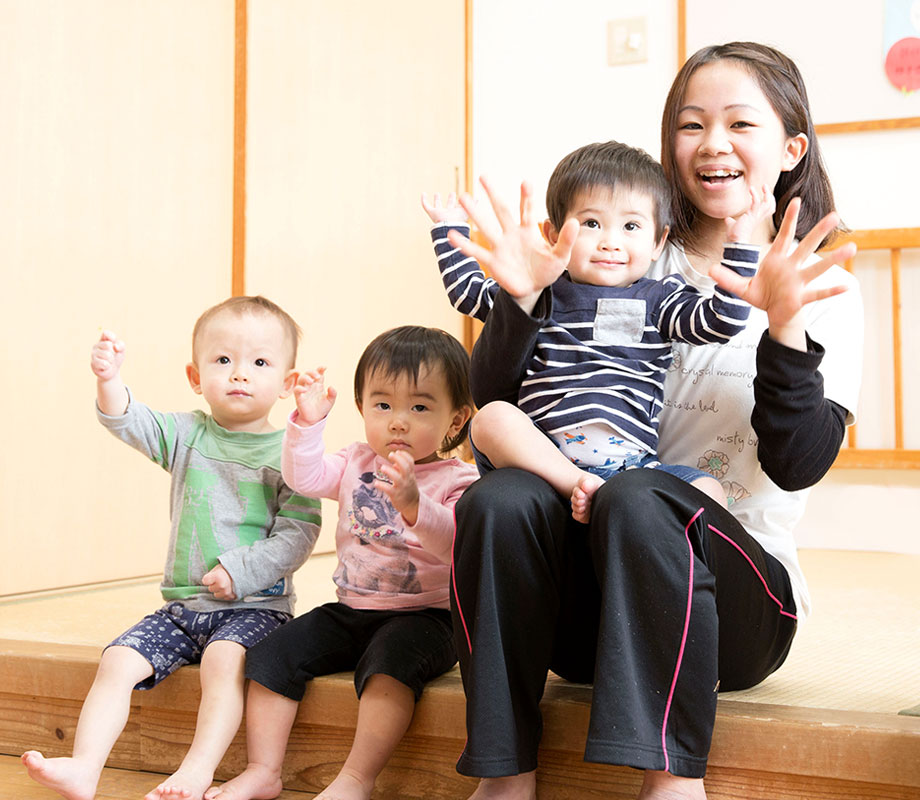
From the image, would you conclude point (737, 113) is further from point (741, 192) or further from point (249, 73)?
point (249, 73)

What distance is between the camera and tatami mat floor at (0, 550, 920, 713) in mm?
1042

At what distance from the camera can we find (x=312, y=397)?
3.63 ft

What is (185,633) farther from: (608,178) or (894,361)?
(894,361)

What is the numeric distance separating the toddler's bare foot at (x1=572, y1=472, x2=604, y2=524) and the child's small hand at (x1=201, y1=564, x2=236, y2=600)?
1.45 ft

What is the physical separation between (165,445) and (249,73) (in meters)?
1.06

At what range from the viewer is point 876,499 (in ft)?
8.29

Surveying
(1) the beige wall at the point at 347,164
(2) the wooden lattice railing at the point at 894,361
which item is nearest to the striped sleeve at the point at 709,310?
(1) the beige wall at the point at 347,164


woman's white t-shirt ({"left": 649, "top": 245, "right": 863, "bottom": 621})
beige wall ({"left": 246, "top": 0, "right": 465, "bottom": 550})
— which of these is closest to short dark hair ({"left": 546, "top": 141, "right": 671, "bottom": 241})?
woman's white t-shirt ({"left": 649, "top": 245, "right": 863, "bottom": 621})

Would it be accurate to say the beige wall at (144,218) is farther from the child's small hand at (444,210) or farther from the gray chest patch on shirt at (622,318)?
the gray chest patch on shirt at (622,318)

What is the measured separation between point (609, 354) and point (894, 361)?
172 centimetres

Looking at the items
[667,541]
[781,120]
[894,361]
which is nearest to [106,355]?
[667,541]

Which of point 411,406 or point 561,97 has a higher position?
point 561,97

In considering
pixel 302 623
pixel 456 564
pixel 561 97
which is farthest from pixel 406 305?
pixel 456 564

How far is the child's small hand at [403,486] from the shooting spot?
3.39 ft
